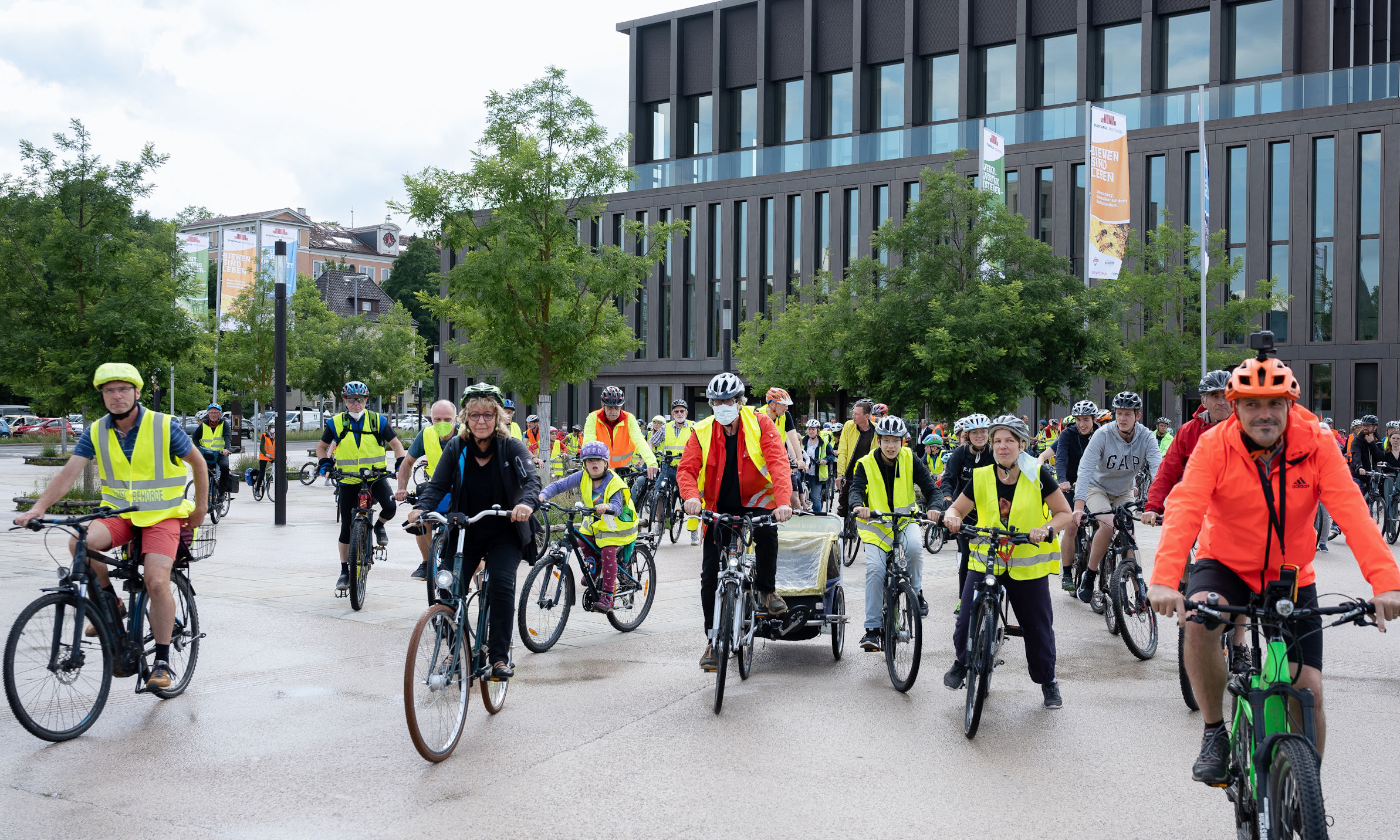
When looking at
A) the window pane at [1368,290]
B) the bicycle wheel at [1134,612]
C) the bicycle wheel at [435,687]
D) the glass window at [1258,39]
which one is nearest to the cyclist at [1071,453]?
the bicycle wheel at [1134,612]

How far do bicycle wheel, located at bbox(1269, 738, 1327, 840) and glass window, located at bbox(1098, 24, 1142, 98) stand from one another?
39254mm

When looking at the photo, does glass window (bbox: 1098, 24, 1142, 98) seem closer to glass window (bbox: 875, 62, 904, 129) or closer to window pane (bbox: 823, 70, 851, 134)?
glass window (bbox: 875, 62, 904, 129)

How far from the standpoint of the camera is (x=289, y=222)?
10650 centimetres

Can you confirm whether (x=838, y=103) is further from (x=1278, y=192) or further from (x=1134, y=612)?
(x=1134, y=612)

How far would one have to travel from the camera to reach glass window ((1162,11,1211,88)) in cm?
3831

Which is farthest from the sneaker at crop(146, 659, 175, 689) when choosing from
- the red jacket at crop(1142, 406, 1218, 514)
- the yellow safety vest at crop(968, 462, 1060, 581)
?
the red jacket at crop(1142, 406, 1218, 514)

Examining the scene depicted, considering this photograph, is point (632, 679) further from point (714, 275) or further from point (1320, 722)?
point (714, 275)

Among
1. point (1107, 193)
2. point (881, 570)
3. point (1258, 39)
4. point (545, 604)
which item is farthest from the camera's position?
point (1258, 39)

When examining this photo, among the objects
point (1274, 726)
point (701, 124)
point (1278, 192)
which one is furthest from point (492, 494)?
point (701, 124)

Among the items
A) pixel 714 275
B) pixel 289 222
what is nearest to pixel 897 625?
pixel 714 275

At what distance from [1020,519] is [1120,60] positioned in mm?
37026

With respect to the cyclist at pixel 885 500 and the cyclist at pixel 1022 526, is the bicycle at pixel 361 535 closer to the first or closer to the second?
the cyclist at pixel 885 500

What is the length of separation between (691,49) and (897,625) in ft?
143

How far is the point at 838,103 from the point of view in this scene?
4497 cm
